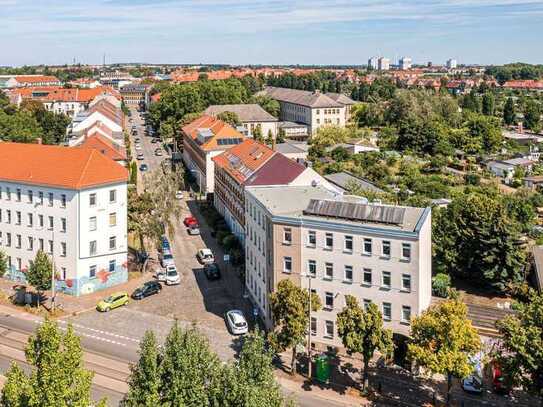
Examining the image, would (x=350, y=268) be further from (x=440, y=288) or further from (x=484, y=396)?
(x=440, y=288)

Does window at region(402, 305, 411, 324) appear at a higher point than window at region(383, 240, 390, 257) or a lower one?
lower

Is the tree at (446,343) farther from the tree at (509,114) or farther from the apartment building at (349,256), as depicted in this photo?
the tree at (509,114)

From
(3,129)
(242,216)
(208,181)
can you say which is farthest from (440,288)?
(3,129)

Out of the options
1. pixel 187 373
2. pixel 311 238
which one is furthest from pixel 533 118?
pixel 187 373

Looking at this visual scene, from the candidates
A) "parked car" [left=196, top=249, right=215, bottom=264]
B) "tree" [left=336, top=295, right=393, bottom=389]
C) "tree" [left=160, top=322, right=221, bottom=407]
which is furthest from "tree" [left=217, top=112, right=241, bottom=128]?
"tree" [left=160, top=322, right=221, bottom=407]

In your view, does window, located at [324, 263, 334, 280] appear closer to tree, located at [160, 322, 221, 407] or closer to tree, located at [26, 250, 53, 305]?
tree, located at [160, 322, 221, 407]

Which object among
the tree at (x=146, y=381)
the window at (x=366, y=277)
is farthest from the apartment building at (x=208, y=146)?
the tree at (x=146, y=381)
